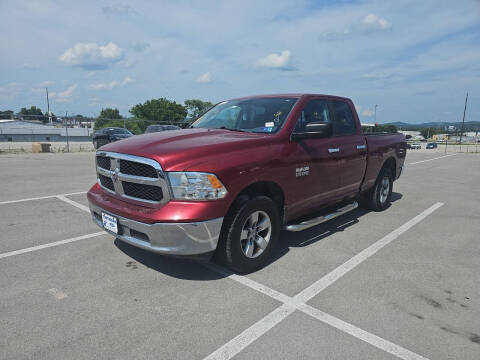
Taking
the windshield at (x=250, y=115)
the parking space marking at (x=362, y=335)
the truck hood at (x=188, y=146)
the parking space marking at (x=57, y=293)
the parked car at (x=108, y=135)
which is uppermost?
the windshield at (x=250, y=115)

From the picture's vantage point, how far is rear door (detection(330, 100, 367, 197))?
471cm

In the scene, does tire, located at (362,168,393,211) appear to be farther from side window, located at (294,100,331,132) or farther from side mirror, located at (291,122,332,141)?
side mirror, located at (291,122,332,141)

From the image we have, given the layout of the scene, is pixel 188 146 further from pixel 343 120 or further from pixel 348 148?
pixel 343 120

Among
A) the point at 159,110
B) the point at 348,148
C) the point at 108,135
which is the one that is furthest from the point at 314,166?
the point at 159,110

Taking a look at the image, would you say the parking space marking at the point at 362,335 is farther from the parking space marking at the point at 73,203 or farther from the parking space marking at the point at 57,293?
the parking space marking at the point at 73,203

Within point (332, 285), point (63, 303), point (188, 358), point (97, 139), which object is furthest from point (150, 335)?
point (97, 139)

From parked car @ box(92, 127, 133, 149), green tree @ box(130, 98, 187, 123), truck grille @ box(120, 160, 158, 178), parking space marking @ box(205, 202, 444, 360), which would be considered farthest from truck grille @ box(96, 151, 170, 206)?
green tree @ box(130, 98, 187, 123)

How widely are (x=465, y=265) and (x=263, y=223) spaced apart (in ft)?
7.84

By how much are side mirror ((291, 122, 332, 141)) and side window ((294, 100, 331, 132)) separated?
0.14 metres

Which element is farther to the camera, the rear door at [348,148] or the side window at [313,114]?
the rear door at [348,148]

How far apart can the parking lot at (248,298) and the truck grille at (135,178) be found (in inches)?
32.5

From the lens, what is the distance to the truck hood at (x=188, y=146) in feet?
9.64

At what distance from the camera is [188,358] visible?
223 centimetres

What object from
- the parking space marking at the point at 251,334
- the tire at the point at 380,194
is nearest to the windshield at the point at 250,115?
the parking space marking at the point at 251,334
